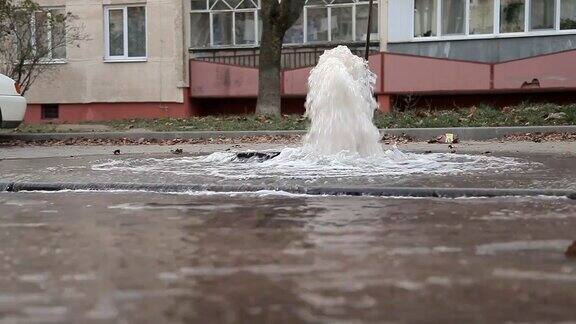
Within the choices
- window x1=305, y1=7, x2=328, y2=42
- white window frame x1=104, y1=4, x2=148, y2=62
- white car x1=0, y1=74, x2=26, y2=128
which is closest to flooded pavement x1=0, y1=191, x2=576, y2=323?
white car x1=0, y1=74, x2=26, y2=128

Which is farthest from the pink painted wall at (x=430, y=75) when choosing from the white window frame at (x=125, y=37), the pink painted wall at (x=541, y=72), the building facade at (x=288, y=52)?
the white window frame at (x=125, y=37)

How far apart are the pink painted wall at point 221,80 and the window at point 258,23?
113 centimetres

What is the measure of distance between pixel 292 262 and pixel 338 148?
595cm

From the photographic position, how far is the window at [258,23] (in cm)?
2424

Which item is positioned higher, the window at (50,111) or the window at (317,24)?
the window at (317,24)

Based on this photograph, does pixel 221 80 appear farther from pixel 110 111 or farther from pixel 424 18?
pixel 424 18

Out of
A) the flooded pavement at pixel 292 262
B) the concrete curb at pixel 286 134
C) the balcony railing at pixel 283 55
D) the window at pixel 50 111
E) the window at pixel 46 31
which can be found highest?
the window at pixel 46 31

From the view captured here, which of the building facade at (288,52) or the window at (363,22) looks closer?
the building facade at (288,52)

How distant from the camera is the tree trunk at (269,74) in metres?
20.0

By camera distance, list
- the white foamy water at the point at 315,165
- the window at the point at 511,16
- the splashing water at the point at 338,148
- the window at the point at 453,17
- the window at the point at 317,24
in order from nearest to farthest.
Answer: the white foamy water at the point at 315,165
the splashing water at the point at 338,148
the window at the point at 511,16
the window at the point at 453,17
the window at the point at 317,24

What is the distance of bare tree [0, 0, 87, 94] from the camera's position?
65.0 feet

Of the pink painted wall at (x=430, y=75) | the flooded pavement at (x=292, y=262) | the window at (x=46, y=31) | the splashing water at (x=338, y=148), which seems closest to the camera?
the flooded pavement at (x=292, y=262)

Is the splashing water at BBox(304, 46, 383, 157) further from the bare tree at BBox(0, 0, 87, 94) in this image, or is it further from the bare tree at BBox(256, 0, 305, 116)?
the bare tree at BBox(0, 0, 87, 94)

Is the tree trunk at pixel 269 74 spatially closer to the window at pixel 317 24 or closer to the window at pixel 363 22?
the window at pixel 317 24
